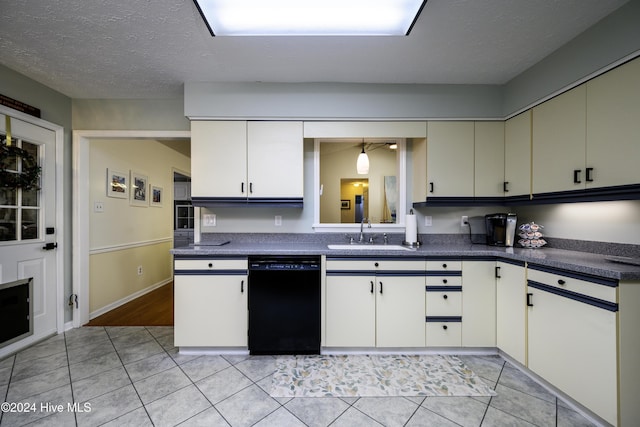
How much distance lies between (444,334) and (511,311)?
56 cm

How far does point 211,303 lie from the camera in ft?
6.97

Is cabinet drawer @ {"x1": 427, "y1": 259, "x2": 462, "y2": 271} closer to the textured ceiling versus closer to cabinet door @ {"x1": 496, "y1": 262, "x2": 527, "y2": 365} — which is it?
cabinet door @ {"x1": 496, "y1": 262, "x2": 527, "y2": 365}

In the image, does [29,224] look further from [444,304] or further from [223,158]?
[444,304]

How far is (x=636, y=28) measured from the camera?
1453mm

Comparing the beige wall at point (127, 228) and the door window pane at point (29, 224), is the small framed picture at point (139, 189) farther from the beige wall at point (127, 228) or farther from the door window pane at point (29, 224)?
the door window pane at point (29, 224)

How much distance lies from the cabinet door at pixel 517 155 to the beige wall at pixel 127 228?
457 cm

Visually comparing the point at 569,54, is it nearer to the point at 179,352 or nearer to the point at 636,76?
the point at 636,76

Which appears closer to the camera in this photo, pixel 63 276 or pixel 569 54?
pixel 569 54

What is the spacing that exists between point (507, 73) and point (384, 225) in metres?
1.78

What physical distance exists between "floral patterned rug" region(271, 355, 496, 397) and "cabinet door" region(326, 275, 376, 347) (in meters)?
0.15

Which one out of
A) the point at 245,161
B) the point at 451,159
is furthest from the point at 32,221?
the point at 451,159

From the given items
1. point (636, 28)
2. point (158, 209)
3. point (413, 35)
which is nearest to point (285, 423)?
point (413, 35)

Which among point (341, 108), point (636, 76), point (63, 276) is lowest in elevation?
point (63, 276)

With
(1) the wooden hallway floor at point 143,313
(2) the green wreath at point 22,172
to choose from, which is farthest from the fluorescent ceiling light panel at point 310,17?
(1) the wooden hallway floor at point 143,313
